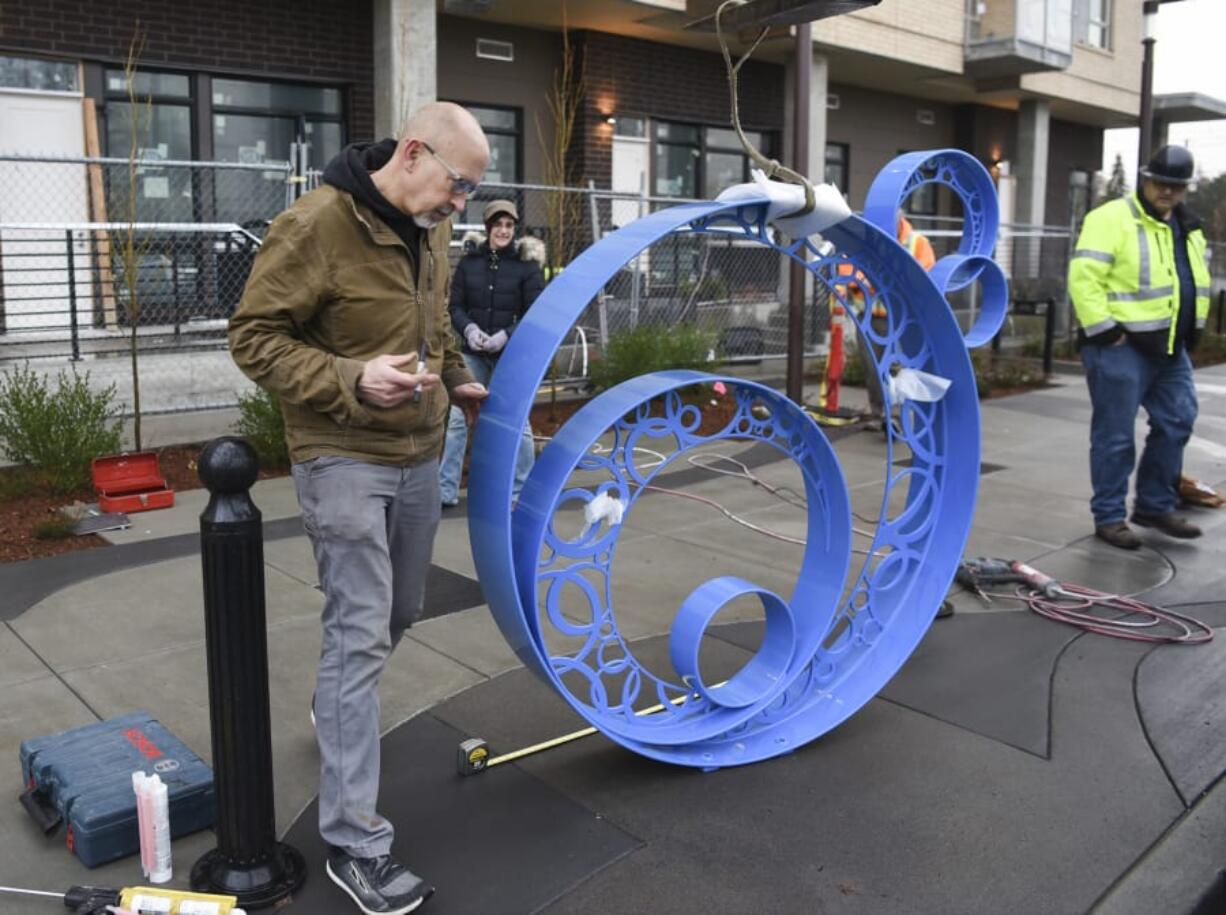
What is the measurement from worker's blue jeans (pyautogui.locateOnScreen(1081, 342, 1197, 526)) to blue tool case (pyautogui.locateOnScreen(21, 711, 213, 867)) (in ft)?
16.4

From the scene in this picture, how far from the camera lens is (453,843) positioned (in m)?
3.15

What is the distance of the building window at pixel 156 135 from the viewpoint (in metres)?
11.6

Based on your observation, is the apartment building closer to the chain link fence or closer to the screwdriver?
the chain link fence

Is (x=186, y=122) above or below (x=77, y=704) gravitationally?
above

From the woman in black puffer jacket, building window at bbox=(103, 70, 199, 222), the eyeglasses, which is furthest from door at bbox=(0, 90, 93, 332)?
the eyeglasses

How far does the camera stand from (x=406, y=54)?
11.9 metres

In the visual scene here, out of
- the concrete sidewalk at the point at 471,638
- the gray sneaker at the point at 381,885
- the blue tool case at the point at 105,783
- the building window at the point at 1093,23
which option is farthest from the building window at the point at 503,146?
the building window at the point at 1093,23

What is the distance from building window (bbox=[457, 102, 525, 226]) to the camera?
14.5 m

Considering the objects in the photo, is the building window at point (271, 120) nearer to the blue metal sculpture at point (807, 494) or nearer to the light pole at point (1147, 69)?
the blue metal sculpture at point (807, 494)

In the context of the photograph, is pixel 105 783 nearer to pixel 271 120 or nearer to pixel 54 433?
pixel 54 433

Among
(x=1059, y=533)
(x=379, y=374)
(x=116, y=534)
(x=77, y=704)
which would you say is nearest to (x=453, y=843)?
(x=379, y=374)

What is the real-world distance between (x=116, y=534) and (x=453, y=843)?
154 inches

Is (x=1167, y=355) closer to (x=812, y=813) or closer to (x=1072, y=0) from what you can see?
(x=812, y=813)

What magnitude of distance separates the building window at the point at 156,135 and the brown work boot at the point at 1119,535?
9.55 m
